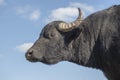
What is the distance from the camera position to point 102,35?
15.5 meters

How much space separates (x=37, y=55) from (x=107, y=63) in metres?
2.73

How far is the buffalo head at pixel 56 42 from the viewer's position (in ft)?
53.0

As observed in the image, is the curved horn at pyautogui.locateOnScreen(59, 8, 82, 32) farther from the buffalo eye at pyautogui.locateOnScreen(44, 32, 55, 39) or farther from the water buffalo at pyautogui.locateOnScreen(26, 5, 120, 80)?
the buffalo eye at pyautogui.locateOnScreen(44, 32, 55, 39)

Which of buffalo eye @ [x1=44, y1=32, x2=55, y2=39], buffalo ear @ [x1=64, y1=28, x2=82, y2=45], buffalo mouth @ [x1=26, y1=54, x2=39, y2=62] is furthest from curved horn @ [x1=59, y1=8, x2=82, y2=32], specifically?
buffalo mouth @ [x1=26, y1=54, x2=39, y2=62]

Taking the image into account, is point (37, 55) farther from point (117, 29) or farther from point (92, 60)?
point (117, 29)

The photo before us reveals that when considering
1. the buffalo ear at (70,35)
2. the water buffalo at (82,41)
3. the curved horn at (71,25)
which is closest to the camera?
the water buffalo at (82,41)

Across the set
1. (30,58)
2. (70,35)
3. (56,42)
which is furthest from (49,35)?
(30,58)

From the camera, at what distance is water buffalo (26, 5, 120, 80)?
603 inches

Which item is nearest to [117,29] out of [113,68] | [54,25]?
[113,68]

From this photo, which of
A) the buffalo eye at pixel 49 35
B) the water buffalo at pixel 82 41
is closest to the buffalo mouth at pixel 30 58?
the water buffalo at pixel 82 41

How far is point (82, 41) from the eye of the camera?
53.0 ft

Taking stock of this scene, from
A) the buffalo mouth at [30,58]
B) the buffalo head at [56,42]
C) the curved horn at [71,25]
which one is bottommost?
the buffalo mouth at [30,58]

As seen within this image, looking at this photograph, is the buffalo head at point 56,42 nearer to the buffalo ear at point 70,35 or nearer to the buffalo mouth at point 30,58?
the buffalo ear at point 70,35

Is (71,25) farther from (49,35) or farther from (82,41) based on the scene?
(49,35)
